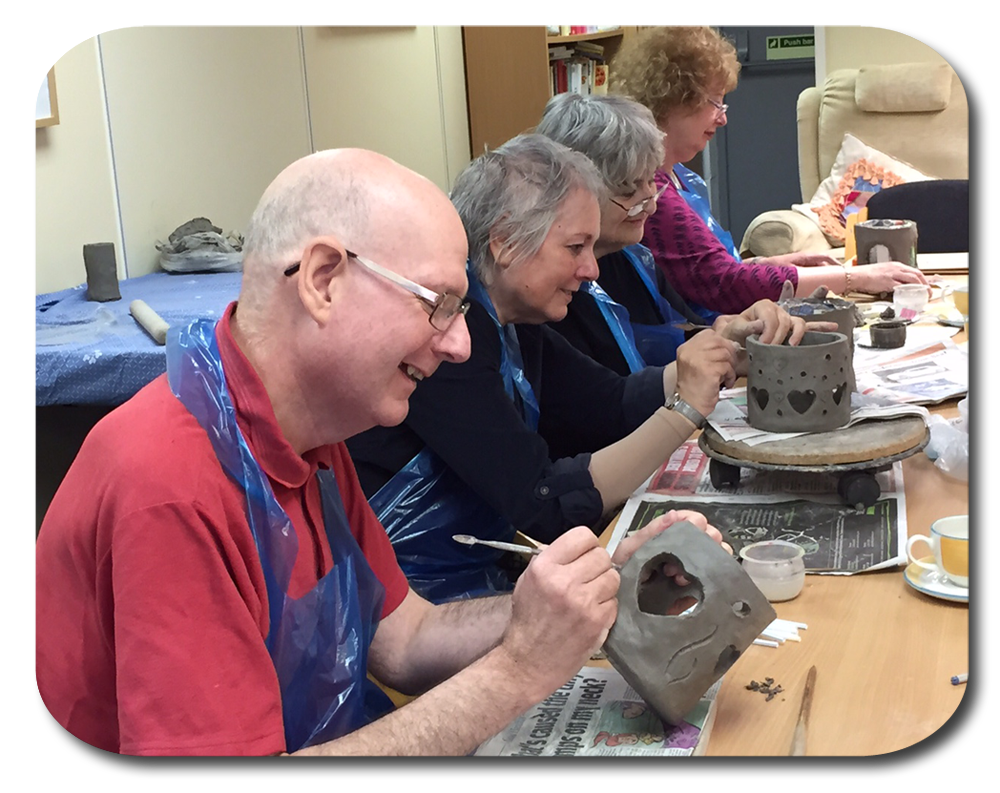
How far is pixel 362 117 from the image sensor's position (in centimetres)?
403

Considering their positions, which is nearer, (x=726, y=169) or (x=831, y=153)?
(x=831, y=153)

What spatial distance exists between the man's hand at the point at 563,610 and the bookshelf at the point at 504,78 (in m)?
4.12

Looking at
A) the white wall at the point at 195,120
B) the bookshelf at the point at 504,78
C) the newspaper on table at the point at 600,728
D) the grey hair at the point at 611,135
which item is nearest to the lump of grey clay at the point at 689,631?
the newspaper on table at the point at 600,728

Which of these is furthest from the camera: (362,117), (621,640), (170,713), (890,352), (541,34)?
(541,34)

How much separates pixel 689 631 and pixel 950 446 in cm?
76

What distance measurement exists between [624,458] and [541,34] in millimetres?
3722

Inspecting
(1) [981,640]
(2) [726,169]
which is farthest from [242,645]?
(2) [726,169]

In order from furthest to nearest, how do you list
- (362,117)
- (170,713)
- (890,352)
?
(362,117) → (890,352) → (170,713)

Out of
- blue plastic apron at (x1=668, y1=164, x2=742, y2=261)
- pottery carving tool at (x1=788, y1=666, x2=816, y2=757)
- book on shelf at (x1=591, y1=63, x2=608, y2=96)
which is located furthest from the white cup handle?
book on shelf at (x1=591, y1=63, x2=608, y2=96)

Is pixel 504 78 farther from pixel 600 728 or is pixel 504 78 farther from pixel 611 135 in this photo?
pixel 600 728

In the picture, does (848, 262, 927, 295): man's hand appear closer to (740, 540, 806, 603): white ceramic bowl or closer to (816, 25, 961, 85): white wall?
(740, 540, 806, 603): white ceramic bowl

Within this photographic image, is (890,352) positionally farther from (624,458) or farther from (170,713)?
(170,713)

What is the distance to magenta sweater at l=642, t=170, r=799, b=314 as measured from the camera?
269 centimetres
